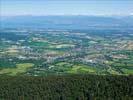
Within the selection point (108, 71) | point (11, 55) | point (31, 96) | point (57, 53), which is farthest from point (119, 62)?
point (31, 96)

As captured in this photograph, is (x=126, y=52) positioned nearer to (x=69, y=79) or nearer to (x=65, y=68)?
(x=65, y=68)

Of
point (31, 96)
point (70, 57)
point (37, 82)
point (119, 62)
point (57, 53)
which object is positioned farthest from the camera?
point (57, 53)

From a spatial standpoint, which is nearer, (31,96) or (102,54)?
(31,96)

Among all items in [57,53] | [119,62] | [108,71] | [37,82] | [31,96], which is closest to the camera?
[31,96]

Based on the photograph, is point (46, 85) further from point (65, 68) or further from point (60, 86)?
point (65, 68)

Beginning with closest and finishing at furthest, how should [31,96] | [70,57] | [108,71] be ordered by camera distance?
[31,96]
[108,71]
[70,57]

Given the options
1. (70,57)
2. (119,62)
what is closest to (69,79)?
(119,62)
